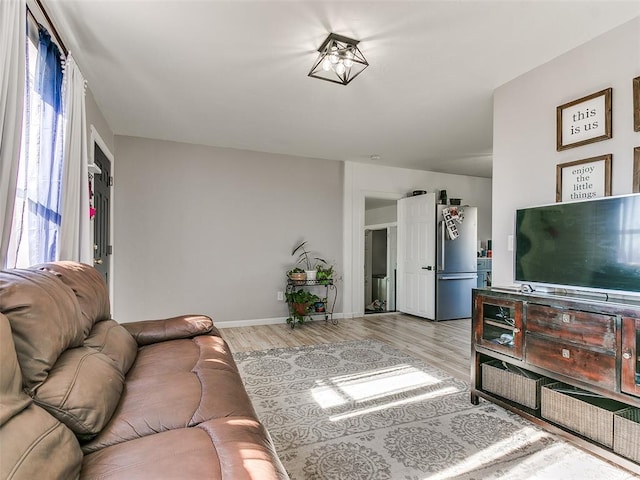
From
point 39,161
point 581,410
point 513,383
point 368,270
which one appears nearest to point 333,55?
point 39,161

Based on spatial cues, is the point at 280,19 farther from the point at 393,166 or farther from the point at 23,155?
the point at 393,166

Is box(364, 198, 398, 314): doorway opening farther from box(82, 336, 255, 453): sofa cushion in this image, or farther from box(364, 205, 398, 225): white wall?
box(82, 336, 255, 453): sofa cushion

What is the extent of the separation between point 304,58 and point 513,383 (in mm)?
2682

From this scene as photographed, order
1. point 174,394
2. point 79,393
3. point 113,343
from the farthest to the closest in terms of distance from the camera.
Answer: point 113,343, point 174,394, point 79,393

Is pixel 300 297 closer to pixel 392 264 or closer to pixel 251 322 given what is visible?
pixel 251 322

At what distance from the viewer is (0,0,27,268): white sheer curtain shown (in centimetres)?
134

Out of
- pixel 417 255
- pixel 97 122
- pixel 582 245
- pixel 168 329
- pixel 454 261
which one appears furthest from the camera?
pixel 417 255

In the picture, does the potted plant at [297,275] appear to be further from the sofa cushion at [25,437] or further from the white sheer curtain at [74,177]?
the sofa cushion at [25,437]

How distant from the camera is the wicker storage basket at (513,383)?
2.11m

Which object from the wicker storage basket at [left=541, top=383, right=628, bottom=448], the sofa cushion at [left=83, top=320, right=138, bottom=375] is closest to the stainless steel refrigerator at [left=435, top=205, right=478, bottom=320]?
the wicker storage basket at [left=541, top=383, right=628, bottom=448]

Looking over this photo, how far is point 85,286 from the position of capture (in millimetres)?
1660

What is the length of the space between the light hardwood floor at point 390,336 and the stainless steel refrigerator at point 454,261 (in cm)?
25

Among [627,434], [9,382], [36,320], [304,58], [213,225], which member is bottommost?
[627,434]

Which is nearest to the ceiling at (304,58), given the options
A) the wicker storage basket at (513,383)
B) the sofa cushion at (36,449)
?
the sofa cushion at (36,449)
